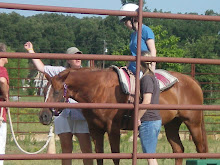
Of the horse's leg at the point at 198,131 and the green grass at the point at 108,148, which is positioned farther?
the green grass at the point at 108,148

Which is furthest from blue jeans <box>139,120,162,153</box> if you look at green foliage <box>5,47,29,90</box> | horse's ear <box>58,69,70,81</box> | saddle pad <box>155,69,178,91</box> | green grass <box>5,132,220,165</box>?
green foliage <box>5,47,29,90</box>

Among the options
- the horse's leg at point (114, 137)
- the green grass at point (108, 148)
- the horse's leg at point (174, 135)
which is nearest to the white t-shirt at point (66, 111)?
the horse's leg at point (114, 137)

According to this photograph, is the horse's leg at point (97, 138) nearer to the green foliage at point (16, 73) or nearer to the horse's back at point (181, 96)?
the horse's back at point (181, 96)

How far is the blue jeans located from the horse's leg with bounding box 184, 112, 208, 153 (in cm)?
258

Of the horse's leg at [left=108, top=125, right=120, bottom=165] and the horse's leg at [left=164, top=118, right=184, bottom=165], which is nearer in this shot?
the horse's leg at [left=108, top=125, right=120, bottom=165]

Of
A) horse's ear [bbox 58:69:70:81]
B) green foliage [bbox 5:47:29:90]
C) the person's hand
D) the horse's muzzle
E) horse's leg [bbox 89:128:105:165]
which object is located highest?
the person's hand

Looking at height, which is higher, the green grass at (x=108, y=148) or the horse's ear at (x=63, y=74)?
the horse's ear at (x=63, y=74)

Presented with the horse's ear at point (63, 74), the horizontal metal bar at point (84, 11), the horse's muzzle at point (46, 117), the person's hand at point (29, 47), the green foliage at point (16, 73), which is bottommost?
the green foliage at point (16, 73)

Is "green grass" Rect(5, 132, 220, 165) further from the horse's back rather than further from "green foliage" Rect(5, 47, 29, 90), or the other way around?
"green foliage" Rect(5, 47, 29, 90)

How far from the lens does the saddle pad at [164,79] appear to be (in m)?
7.16

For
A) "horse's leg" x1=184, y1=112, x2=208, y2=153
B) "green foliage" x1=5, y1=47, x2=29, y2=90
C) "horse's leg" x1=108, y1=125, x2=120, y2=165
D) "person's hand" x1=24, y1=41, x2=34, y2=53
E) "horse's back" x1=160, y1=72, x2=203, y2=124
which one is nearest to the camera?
"person's hand" x1=24, y1=41, x2=34, y2=53

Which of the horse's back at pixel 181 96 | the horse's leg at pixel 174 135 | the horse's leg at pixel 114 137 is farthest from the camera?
the horse's leg at pixel 174 135

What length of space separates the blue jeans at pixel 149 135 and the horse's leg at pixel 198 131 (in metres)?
2.58

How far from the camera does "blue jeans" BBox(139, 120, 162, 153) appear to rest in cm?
522
